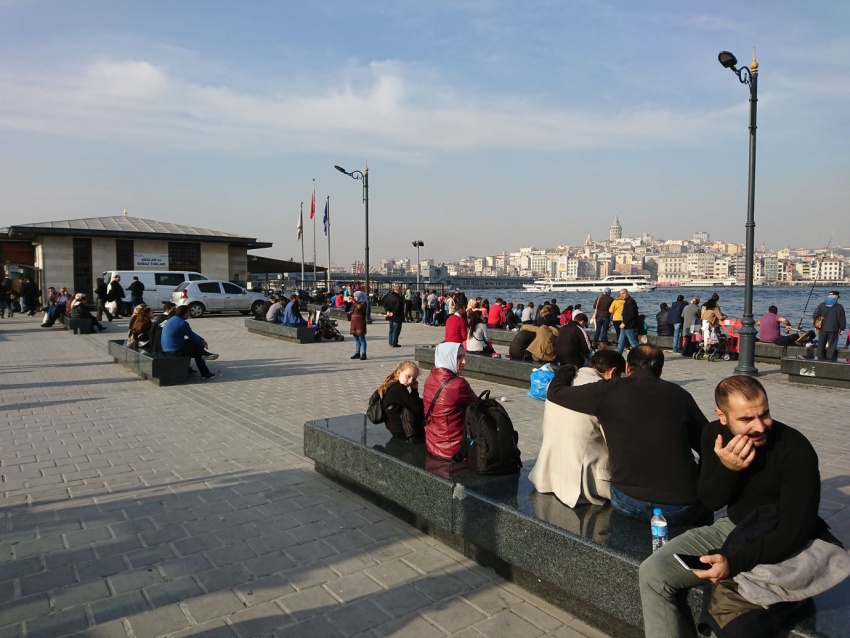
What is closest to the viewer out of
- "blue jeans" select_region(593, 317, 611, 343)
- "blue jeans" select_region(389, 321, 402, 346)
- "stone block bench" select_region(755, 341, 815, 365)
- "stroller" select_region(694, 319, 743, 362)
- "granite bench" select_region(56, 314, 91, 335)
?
"stone block bench" select_region(755, 341, 815, 365)

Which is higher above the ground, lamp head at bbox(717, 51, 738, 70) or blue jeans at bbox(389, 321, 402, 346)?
lamp head at bbox(717, 51, 738, 70)

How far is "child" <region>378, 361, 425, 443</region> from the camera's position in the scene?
524 centimetres

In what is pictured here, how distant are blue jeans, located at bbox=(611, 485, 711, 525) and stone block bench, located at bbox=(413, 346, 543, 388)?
6797mm

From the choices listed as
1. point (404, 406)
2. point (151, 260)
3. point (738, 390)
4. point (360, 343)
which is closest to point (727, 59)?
point (360, 343)

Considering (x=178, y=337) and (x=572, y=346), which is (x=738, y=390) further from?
(x=178, y=337)

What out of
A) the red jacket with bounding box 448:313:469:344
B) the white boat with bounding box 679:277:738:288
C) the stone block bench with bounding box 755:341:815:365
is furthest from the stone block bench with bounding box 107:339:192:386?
the white boat with bounding box 679:277:738:288

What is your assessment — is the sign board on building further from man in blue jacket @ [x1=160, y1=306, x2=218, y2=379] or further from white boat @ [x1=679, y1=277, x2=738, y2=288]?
white boat @ [x1=679, y1=277, x2=738, y2=288]

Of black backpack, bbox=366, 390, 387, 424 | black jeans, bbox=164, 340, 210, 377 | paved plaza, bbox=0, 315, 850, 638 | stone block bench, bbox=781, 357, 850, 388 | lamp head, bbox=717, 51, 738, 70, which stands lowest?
paved plaza, bbox=0, 315, 850, 638

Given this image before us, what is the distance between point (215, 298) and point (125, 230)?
949 centimetres

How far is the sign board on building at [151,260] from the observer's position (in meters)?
33.2

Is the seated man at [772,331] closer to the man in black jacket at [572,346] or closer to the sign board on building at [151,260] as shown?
the man in black jacket at [572,346]

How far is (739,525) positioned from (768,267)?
155034 mm

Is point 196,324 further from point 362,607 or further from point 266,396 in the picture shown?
point 362,607

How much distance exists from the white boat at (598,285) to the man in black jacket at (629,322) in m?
95.9
